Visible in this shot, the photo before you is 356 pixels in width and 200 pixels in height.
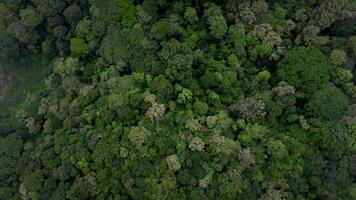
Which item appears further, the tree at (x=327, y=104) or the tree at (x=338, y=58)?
the tree at (x=338, y=58)

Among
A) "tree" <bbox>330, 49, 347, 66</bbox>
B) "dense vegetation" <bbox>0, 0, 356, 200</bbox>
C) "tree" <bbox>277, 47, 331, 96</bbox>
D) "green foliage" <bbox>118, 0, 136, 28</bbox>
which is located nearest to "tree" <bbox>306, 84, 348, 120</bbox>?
"dense vegetation" <bbox>0, 0, 356, 200</bbox>

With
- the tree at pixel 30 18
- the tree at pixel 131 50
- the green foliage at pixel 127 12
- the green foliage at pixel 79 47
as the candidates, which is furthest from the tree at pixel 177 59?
the tree at pixel 30 18

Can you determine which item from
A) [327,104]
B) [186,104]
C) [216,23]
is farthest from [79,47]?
[327,104]

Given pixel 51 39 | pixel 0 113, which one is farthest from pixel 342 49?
pixel 0 113

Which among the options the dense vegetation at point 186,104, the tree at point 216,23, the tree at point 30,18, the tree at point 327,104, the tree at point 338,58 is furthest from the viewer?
the tree at point 30,18

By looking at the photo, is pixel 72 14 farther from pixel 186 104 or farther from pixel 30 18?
pixel 186 104

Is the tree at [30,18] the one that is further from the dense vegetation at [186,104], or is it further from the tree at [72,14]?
the tree at [72,14]
